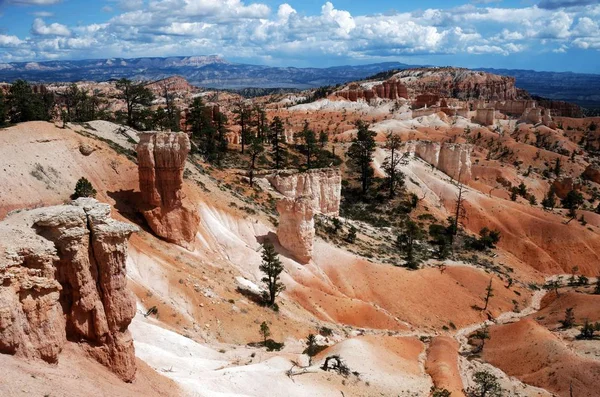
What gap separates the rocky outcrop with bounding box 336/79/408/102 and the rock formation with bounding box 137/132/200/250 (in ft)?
453

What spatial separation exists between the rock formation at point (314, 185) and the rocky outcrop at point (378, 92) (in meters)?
112

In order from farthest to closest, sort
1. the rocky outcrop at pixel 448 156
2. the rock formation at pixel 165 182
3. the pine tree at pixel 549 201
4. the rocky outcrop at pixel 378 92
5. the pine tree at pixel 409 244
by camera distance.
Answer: the rocky outcrop at pixel 378 92, the rocky outcrop at pixel 448 156, the pine tree at pixel 549 201, the pine tree at pixel 409 244, the rock formation at pixel 165 182

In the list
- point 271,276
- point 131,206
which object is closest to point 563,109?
point 271,276

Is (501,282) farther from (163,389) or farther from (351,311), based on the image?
(163,389)

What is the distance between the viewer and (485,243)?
62469mm

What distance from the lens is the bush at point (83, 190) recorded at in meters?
31.8

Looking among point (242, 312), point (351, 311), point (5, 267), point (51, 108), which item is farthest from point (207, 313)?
point (51, 108)

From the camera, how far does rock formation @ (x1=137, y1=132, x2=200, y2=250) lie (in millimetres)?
34375

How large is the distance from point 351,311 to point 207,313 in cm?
1445

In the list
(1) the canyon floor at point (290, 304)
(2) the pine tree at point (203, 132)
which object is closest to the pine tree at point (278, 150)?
(2) the pine tree at point (203, 132)

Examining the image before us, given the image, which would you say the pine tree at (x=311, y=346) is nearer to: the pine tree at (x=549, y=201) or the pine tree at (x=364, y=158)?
the pine tree at (x=364, y=158)

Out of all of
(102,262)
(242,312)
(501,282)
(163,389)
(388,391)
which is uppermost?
(102,262)

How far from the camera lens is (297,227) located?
4262 centimetres

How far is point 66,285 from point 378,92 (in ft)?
550
